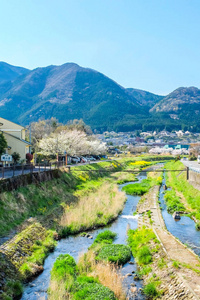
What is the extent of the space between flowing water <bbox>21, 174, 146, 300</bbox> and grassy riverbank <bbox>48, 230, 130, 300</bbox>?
54 centimetres

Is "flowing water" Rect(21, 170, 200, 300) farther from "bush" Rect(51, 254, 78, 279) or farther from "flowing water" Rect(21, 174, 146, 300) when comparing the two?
"bush" Rect(51, 254, 78, 279)

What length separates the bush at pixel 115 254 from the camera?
15984mm

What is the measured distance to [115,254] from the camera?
16.7 metres

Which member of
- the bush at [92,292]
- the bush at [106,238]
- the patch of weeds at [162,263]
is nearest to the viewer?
the bush at [92,292]

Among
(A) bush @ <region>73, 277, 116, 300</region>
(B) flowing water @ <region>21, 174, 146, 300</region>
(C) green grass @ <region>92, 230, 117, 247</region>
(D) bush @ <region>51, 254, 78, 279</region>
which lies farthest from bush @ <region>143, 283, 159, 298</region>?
(C) green grass @ <region>92, 230, 117, 247</region>

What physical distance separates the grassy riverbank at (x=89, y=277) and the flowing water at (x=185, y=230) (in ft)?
15.9

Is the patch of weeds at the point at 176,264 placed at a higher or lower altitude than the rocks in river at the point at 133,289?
higher

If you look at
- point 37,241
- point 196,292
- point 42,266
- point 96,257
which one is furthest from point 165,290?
point 37,241

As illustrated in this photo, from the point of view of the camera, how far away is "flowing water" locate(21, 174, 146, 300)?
12977 millimetres

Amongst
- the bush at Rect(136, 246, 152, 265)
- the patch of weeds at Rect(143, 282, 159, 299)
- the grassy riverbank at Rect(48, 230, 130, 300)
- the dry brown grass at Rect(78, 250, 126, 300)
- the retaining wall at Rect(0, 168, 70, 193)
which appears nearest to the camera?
the grassy riverbank at Rect(48, 230, 130, 300)

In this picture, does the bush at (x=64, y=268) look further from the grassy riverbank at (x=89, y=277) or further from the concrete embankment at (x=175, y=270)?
the concrete embankment at (x=175, y=270)

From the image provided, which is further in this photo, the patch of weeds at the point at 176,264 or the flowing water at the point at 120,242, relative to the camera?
the patch of weeds at the point at 176,264

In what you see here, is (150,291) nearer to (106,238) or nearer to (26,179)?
(106,238)

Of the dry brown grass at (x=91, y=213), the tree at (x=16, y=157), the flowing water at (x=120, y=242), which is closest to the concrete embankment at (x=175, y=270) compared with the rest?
the flowing water at (x=120, y=242)
